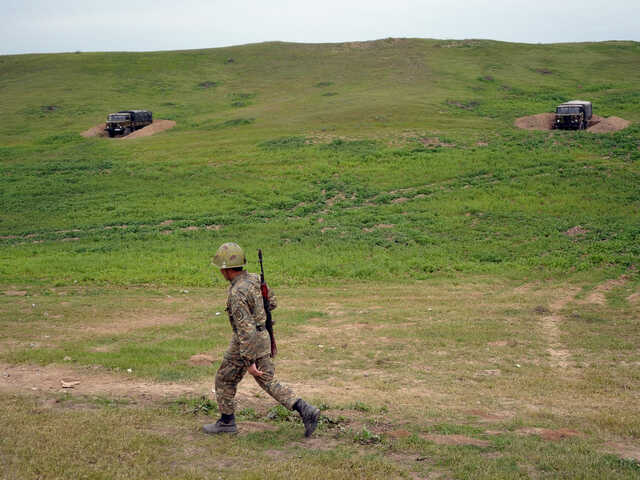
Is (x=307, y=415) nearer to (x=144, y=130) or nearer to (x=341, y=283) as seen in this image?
(x=341, y=283)

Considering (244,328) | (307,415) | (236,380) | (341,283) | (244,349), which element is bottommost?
(341,283)

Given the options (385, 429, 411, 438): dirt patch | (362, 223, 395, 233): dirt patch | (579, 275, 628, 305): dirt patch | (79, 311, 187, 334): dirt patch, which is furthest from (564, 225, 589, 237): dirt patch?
(385, 429, 411, 438): dirt patch

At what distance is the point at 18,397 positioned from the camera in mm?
8594

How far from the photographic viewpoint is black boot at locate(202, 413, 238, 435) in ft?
23.9

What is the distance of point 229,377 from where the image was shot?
732cm

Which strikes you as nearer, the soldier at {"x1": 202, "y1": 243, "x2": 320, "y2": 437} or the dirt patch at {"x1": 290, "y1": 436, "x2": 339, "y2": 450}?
the dirt patch at {"x1": 290, "y1": 436, "x2": 339, "y2": 450}

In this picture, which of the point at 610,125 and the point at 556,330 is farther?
the point at 610,125

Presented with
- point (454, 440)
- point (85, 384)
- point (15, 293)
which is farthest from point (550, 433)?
point (15, 293)

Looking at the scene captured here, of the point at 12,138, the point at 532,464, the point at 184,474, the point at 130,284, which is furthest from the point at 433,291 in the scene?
the point at 12,138

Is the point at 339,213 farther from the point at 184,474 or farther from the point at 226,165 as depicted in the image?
the point at 184,474

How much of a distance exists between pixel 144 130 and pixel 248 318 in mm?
46753

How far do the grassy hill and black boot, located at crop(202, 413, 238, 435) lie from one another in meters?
12.3

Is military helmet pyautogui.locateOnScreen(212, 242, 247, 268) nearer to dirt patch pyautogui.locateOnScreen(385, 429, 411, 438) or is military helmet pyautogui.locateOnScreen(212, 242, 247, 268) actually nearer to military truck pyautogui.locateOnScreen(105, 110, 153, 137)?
dirt patch pyautogui.locateOnScreen(385, 429, 411, 438)

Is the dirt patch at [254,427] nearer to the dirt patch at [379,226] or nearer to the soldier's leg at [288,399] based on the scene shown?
the soldier's leg at [288,399]
